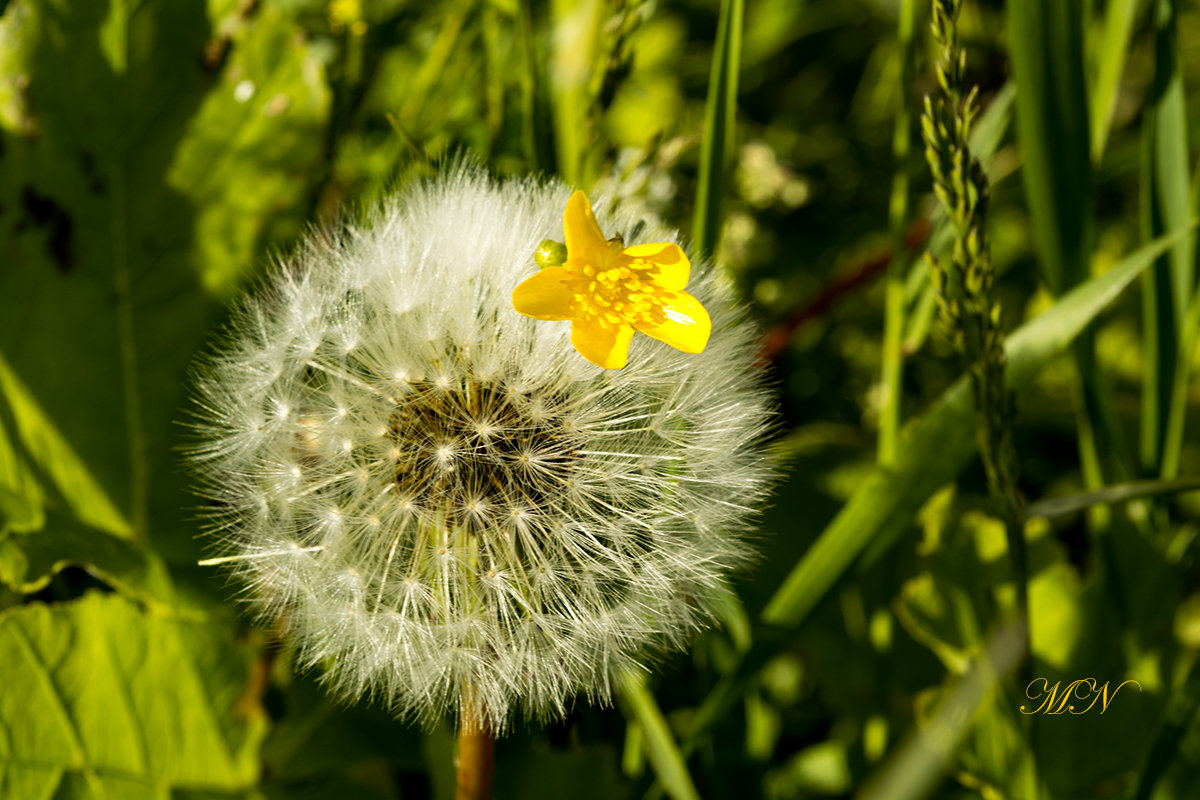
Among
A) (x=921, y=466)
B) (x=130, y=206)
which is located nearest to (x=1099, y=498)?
(x=921, y=466)

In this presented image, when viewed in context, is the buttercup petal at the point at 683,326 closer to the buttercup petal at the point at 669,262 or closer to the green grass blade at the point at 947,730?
the buttercup petal at the point at 669,262

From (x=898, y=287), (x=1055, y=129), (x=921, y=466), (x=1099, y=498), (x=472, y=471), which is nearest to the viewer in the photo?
(x=472, y=471)

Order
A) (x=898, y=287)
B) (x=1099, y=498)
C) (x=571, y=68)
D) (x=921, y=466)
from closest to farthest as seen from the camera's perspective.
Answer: (x=1099, y=498)
(x=921, y=466)
(x=898, y=287)
(x=571, y=68)

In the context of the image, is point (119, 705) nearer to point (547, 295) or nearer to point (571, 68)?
point (547, 295)

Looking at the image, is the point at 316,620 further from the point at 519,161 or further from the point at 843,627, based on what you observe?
the point at 843,627

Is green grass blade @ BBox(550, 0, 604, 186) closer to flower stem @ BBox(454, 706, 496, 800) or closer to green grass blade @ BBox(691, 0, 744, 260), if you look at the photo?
green grass blade @ BBox(691, 0, 744, 260)

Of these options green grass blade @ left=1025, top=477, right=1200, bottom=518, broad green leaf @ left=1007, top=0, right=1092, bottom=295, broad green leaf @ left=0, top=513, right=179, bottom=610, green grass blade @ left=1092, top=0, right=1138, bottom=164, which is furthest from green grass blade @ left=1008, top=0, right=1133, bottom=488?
broad green leaf @ left=0, top=513, right=179, bottom=610

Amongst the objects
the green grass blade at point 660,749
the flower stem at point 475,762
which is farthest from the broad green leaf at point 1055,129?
the flower stem at point 475,762

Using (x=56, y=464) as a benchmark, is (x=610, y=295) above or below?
below

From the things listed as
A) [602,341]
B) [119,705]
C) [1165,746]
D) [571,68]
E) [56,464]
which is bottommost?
[1165,746]

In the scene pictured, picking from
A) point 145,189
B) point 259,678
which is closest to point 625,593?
point 259,678
